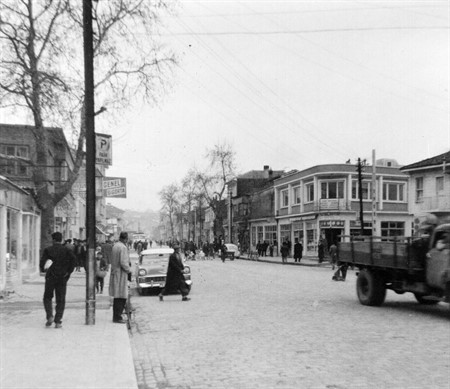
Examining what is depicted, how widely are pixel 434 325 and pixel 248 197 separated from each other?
64.8m

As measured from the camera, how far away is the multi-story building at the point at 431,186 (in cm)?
3803

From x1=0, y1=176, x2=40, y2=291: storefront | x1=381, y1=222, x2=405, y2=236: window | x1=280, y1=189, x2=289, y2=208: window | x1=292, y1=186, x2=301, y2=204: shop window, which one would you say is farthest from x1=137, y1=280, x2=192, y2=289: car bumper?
x1=280, y1=189, x2=289, y2=208: window

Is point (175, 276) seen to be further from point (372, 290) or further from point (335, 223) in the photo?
point (335, 223)

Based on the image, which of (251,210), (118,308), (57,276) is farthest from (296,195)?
(57,276)

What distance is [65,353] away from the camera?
7.46 m

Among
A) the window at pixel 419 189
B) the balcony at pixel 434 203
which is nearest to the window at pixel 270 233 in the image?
the window at pixel 419 189

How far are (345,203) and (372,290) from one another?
117 ft

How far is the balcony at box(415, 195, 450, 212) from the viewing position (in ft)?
125

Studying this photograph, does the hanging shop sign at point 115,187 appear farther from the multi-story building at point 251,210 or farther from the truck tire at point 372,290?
the multi-story building at point 251,210

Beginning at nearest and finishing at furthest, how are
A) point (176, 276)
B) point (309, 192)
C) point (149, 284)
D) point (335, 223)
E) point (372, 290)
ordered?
point (372, 290), point (176, 276), point (149, 284), point (335, 223), point (309, 192)

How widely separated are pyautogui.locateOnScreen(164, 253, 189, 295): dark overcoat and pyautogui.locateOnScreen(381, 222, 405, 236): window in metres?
38.8

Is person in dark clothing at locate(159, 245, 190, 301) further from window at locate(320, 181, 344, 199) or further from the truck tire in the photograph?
window at locate(320, 181, 344, 199)

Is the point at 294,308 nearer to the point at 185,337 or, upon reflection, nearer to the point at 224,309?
the point at 224,309

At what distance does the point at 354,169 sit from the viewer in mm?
48656
